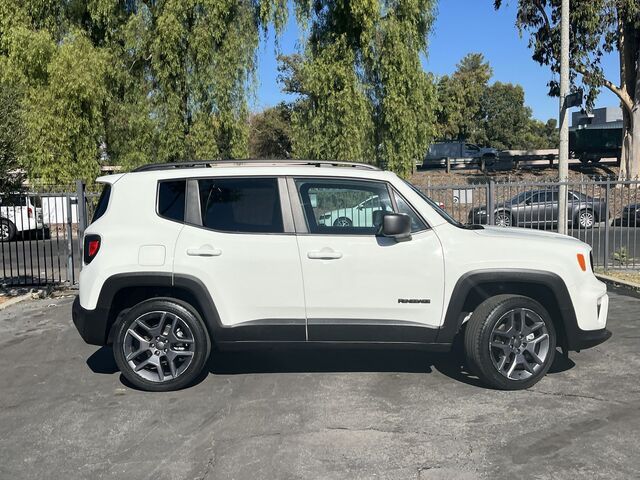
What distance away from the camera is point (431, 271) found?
4961mm

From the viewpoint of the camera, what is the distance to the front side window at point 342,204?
5.11 meters

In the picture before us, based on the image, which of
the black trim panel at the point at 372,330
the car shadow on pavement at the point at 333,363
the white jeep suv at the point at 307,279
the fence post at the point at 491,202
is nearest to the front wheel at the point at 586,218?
the fence post at the point at 491,202

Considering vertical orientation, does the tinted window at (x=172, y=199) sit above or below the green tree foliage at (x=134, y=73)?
below

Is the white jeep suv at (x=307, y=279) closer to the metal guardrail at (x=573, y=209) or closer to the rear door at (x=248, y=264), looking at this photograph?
the rear door at (x=248, y=264)

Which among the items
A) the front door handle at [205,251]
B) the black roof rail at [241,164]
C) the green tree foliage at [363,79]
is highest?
the green tree foliage at [363,79]

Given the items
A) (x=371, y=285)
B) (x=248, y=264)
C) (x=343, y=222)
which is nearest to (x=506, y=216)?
(x=343, y=222)

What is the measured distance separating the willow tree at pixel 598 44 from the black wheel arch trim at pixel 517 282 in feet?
78.6

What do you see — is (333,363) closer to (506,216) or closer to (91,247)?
(91,247)

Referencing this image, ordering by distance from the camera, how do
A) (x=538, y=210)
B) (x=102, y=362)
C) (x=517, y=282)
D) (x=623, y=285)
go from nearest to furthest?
(x=517, y=282)
(x=102, y=362)
(x=623, y=285)
(x=538, y=210)

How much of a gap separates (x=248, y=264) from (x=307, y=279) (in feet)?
1.62

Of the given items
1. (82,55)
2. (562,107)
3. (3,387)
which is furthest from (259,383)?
(82,55)

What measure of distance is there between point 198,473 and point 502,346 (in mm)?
2624

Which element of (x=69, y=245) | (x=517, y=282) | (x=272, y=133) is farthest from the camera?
(x=272, y=133)

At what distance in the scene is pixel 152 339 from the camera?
5109 millimetres
